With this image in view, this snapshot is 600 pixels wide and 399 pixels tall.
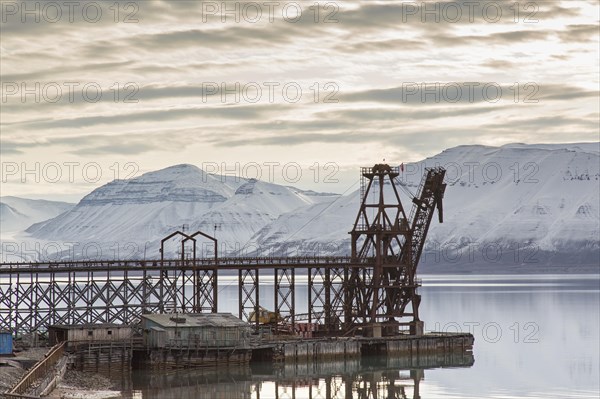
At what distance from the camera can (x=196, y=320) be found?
4008 inches

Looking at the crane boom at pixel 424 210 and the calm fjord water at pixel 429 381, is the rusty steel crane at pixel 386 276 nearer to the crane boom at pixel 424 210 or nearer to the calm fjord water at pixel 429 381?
the crane boom at pixel 424 210

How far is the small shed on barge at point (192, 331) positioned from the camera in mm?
98875

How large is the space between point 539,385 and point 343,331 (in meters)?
25.2

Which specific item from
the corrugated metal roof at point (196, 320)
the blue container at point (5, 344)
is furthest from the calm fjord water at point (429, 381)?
the blue container at point (5, 344)

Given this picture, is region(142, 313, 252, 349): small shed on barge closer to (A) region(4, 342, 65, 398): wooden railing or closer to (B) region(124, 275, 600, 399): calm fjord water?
(B) region(124, 275, 600, 399): calm fjord water

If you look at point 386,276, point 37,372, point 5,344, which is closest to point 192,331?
point 5,344

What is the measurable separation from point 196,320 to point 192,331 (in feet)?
7.35

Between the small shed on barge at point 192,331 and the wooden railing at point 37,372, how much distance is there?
788 cm

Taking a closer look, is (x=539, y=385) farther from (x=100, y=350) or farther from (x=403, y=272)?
(x=100, y=350)

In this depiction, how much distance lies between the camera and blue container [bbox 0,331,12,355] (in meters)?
89.8

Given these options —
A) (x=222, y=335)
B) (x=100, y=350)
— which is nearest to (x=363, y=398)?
(x=222, y=335)

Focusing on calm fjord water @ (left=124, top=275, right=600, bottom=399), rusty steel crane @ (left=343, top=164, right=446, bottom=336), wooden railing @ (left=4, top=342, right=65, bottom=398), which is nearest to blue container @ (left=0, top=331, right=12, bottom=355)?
wooden railing @ (left=4, top=342, right=65, bottom=398)

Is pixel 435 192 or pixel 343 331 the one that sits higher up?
pixel 435 192

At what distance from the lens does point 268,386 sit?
94.3 metres
